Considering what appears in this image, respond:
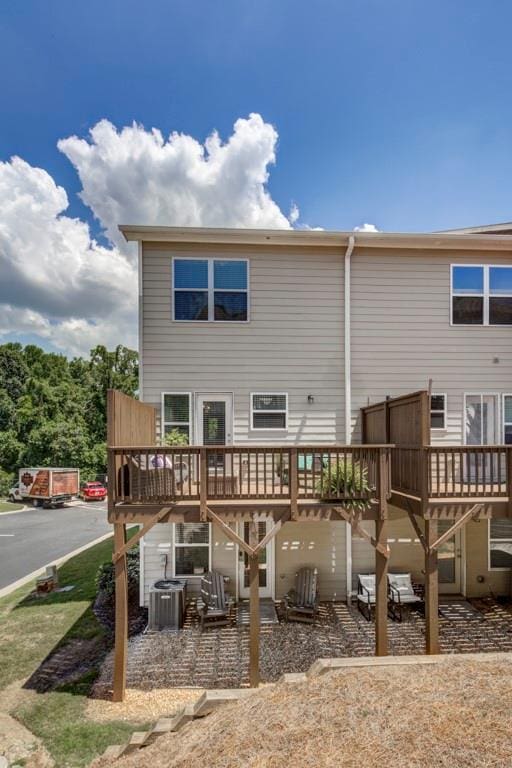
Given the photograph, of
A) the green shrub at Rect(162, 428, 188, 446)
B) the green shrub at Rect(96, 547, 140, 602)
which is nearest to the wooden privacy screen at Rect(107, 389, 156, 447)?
the green shrub at Rect(162, 428, 188, 446)

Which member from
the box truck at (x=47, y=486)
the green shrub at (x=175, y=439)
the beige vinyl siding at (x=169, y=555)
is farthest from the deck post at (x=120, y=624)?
the box truck at (x=47, y=486)

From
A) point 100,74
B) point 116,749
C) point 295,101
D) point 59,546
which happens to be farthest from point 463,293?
point 59,546

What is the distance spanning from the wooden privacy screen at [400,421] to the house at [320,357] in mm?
148

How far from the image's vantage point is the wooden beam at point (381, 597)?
19.0 ft

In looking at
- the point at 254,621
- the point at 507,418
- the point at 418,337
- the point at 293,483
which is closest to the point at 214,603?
the point at 254,621

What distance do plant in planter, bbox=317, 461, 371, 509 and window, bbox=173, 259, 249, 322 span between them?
164 inches

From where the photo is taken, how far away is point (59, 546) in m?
14.4

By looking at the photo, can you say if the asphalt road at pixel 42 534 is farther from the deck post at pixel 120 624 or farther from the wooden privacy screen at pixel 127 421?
the wooden privacy screen at pixel 127 421

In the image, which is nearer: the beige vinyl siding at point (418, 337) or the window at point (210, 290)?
the window at point (210, 290)

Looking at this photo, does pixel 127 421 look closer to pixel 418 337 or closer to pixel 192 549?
pixel 192 549

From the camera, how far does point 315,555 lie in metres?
8.52

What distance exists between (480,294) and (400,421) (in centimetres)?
432

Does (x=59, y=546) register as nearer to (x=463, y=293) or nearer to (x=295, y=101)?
(x=463, y=293)

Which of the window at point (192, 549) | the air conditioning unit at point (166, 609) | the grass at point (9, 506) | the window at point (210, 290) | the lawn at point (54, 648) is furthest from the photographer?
the grass at point (9, 506)
